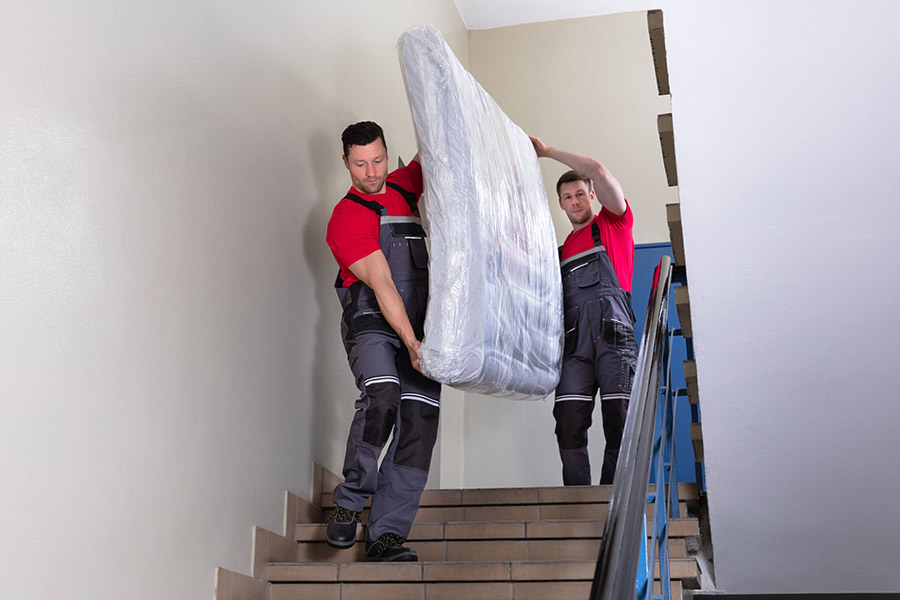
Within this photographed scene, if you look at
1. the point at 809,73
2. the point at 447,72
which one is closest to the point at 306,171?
the point at 447,72

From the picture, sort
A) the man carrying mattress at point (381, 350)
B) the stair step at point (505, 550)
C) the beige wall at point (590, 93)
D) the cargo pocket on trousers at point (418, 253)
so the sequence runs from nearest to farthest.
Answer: the man carrying mattress at point (381, 350)
the stair step at point (505, 550)
the cargo pocket on trousers at point (418, 253)
the beige wall at point (590, 93)

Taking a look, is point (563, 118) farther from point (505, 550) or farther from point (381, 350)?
point (505, 550)

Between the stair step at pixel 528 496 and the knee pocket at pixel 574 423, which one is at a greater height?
the knee pocket at pixel 574 423

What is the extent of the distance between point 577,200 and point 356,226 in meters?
1.03

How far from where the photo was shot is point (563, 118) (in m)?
5.43

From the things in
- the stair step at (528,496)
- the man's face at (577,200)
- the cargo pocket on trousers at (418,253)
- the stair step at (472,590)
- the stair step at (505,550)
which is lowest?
the stair step at (472,590)

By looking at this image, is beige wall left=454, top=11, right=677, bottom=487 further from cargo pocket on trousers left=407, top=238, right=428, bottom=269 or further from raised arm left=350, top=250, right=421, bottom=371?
raised arm left=350, top=250, right=421, bottom=371

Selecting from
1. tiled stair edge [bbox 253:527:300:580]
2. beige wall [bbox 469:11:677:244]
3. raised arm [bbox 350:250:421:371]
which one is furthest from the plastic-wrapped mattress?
beige wall [bbox 469:11:677:244]

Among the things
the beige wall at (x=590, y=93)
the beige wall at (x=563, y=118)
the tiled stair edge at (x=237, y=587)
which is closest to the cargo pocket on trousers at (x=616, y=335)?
the tiled stair edge at (x=237, y=587)

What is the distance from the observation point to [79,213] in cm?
205

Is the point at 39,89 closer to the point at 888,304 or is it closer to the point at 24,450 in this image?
the point at 24,450

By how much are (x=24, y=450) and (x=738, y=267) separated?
1.63m

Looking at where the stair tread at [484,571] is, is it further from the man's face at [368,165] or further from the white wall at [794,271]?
the man's face at [368,165]

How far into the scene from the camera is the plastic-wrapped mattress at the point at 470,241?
2.51m
